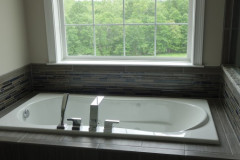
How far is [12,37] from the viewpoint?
263 cm

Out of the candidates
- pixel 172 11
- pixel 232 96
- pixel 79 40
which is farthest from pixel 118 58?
pixel 232 96

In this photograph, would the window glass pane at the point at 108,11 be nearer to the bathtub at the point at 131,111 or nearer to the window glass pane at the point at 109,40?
the window glass pane at the point at 109,40

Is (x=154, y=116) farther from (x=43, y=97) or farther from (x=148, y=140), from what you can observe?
A: (x=43, y=97)

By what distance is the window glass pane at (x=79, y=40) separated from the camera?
9.77ft

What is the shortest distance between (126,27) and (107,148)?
1.45m

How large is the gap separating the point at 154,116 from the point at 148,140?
805 millimetres

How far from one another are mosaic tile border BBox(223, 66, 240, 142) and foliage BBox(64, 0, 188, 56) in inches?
24.4

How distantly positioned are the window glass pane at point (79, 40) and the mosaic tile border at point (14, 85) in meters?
0.49

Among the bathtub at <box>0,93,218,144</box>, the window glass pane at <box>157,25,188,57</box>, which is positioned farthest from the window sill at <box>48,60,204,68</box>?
the bathtub at <box>0,93,218,144</box>

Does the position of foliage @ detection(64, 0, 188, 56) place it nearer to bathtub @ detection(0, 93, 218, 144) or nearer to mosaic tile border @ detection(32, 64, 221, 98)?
mosaic tile border @ detection(32, 64, 221, 98)

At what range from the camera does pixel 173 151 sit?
1753 mm

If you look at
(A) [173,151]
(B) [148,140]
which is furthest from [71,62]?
(A) [173,151]

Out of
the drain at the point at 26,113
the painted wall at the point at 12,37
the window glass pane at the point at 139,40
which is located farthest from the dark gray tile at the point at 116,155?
the window glass pane at the point at 139,40

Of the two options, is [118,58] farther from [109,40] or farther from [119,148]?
[119,148]
